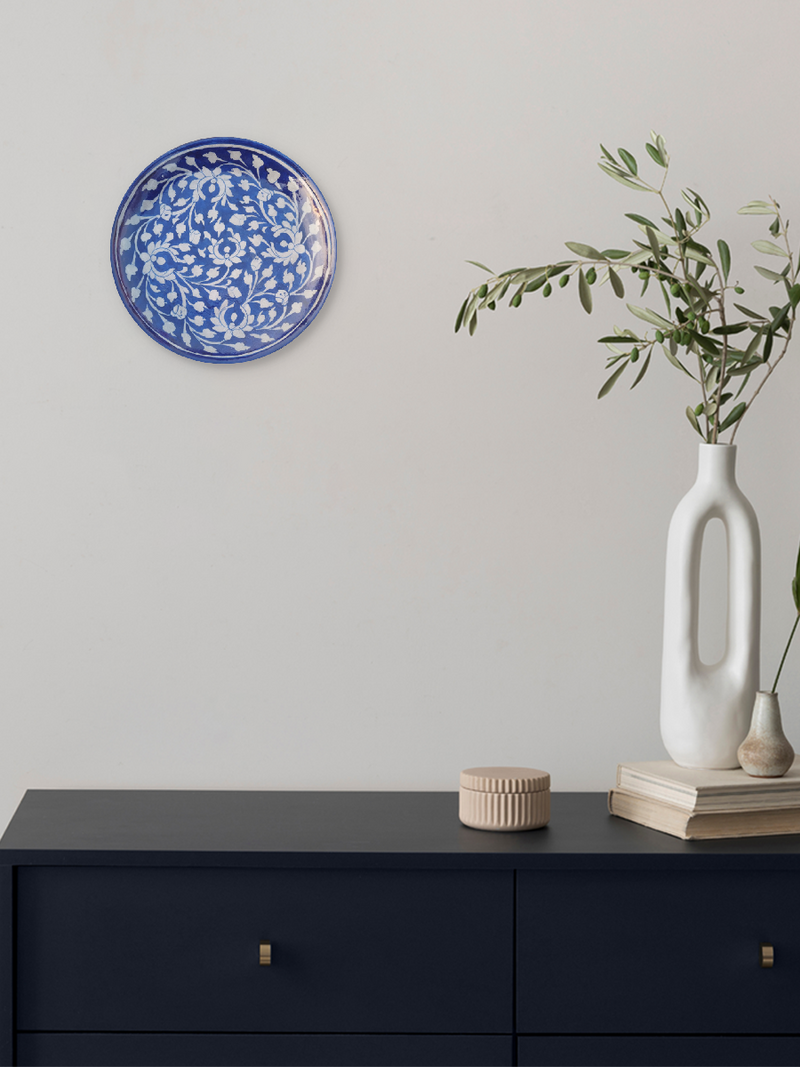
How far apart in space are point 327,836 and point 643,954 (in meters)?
0.45

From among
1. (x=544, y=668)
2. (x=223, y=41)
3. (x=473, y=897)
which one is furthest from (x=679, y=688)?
(x=223, y=41)

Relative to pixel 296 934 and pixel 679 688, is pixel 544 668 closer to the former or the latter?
pixel 679 688

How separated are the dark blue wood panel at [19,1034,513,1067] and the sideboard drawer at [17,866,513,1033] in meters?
0.01

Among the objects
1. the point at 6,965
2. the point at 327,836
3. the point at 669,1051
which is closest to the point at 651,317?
the point at 327,836

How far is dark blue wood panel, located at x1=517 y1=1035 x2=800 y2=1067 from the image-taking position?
1331 millimetres

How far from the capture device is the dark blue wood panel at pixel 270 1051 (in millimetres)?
1327

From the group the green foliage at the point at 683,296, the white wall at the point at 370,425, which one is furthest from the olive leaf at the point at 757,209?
the white wall at the point at 370,425

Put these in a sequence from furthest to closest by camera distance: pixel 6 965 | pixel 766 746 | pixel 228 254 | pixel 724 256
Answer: pixel 228 254, pixel 724 256, pixel 766 746, pixel 6 965

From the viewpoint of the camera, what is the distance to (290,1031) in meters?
1.34

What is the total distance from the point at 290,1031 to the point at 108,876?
1.05ft

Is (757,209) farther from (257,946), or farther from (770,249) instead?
(257,946)

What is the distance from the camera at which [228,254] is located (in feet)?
5.72

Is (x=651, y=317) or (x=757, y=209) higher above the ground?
(x=757, y=209)

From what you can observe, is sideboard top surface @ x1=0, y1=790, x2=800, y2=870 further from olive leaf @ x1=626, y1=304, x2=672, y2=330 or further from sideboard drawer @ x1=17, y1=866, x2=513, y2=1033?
olive leaf @ x1=626, y1=304, x2=672, y2=330
